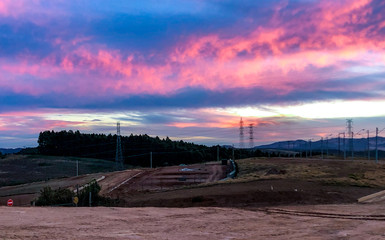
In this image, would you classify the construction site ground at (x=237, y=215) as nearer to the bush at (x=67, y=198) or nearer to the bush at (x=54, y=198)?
the bush at (x=67, y=198)

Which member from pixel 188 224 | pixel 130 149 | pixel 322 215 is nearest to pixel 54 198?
pixel 188 224

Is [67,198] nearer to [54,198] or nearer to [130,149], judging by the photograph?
[54,198]

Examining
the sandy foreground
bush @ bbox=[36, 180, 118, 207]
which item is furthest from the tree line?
the sandy foreground

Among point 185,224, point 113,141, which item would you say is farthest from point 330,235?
point 113,141

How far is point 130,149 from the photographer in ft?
420

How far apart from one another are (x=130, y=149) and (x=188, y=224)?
110m

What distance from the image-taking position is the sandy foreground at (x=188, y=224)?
16.2 meters

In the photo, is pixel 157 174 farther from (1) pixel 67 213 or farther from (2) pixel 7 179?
(1) pixel 67 213

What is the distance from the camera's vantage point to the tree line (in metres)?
119

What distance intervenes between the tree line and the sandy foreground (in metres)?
91.6

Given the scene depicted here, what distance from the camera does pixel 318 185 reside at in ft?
120

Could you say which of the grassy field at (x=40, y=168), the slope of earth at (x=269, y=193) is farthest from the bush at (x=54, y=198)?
the grassy field at (x=40, y=168)

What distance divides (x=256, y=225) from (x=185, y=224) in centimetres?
346

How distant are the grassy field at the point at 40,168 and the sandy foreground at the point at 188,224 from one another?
2065 inches
